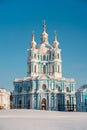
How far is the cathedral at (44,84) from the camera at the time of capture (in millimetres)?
40656

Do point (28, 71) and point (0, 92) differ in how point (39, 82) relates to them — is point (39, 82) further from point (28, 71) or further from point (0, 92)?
point (0, 92)

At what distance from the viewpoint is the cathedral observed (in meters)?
40.7

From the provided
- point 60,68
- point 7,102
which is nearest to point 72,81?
point 60,68

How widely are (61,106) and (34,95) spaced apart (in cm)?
370

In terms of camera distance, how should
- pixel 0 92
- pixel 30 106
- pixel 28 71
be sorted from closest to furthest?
pixel 30 106 < pixel 28 71 < pixel 0 92

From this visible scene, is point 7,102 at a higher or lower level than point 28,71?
lower

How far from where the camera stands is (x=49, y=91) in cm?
4094

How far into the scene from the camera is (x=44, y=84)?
4147cm

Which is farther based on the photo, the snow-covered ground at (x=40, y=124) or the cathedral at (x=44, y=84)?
the cathedral at (x=44, y=84)

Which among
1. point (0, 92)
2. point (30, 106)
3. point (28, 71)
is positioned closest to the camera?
point (30, 106)

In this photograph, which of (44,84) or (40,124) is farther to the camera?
(44,84)

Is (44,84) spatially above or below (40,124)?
above

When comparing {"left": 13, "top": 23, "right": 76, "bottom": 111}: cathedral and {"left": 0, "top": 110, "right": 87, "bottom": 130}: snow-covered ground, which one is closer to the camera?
{"left": 0, "top": 110, "right": 87, "bottom": 130}: snow-covered ground

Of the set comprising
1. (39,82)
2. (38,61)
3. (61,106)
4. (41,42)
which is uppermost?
(41,42)
